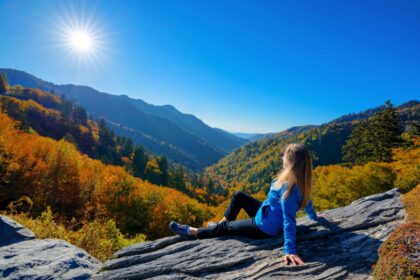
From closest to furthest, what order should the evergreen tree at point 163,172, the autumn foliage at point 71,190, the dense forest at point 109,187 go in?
the dense forest at point 109,187 → the autumn foliage at point 71,190 → the evergreen tree at point 163,172

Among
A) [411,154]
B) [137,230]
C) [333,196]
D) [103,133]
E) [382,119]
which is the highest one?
[103,133]

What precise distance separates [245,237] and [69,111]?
17207 cm

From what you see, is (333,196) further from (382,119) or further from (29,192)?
(29,192)

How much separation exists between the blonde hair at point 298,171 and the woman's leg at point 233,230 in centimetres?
168

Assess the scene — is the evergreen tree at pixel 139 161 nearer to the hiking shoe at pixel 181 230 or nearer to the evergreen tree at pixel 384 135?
the evergreen tree at pixel 384 135

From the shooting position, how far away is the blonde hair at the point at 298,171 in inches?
255

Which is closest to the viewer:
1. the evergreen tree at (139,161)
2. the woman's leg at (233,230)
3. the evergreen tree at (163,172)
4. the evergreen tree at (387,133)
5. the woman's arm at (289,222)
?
the woman's arm at (289,222)

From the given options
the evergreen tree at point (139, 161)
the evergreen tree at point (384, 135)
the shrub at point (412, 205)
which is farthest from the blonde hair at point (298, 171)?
the evergreen tree at point (139, 161)

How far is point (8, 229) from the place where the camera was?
9.55 m

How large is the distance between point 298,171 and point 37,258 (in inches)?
362

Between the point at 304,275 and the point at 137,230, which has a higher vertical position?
the point at 304,275

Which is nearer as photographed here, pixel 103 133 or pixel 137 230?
pixel 137 230

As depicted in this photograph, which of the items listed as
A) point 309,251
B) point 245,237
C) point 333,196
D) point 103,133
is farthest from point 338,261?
point 103,133

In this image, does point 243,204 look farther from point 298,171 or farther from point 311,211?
point 298,171
